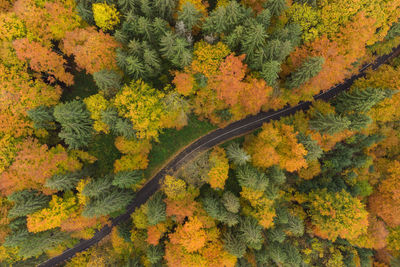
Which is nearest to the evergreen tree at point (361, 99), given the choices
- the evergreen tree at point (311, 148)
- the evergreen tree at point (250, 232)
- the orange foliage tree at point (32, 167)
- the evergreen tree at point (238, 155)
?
the evergreen tree at point (311, 148)

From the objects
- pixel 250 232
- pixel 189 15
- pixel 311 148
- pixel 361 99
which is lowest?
pixel 250 232

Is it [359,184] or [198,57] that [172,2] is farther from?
[359,184]

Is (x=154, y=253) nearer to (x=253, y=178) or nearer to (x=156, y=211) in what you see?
(x=156, y=211)

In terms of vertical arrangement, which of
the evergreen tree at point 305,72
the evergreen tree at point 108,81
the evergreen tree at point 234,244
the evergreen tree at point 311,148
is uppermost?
the evergreen tree at point 305,72

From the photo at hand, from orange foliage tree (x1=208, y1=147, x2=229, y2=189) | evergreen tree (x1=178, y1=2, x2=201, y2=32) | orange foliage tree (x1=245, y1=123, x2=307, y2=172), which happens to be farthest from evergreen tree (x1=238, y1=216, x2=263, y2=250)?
evergreen tree (x1=178, y1=2, x2=201, y2=32)

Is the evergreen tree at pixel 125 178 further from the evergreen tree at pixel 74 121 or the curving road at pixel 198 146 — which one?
the evergreen tree at pixel 74 121

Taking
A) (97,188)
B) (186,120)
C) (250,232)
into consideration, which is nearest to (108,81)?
(186,120)
